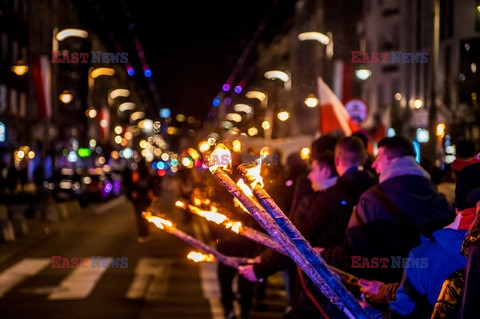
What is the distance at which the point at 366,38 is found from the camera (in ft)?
186

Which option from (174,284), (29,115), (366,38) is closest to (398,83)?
(366,38)

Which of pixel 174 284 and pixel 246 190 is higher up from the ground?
pixel 246 190

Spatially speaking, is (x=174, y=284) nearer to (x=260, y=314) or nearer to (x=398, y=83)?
(x=260, y=314)

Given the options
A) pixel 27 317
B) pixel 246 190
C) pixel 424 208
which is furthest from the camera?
pixel 27 317

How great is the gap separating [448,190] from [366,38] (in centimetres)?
4930

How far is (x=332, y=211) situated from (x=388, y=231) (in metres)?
1.07

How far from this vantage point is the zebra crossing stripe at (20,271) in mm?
13227

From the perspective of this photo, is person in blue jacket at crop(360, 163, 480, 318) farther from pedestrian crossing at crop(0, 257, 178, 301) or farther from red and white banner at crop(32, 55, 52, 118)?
red and white banner at crop(32, 55, 52, 118)

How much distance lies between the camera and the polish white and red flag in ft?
43.9

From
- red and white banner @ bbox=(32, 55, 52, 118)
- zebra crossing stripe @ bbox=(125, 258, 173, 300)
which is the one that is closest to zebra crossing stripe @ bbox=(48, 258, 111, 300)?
zebra crossing stripe @ bbox=(125, 258, 173, 300)

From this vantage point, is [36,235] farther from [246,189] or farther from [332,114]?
[246,189]

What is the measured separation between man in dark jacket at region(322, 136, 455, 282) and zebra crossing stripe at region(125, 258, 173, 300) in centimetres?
658

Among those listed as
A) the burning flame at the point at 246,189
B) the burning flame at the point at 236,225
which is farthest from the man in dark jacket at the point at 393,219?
the burning flame at the point at 246,189

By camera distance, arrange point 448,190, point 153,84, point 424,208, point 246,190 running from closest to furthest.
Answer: point 246,190
point 424,208
point 448,190
point 153,84
